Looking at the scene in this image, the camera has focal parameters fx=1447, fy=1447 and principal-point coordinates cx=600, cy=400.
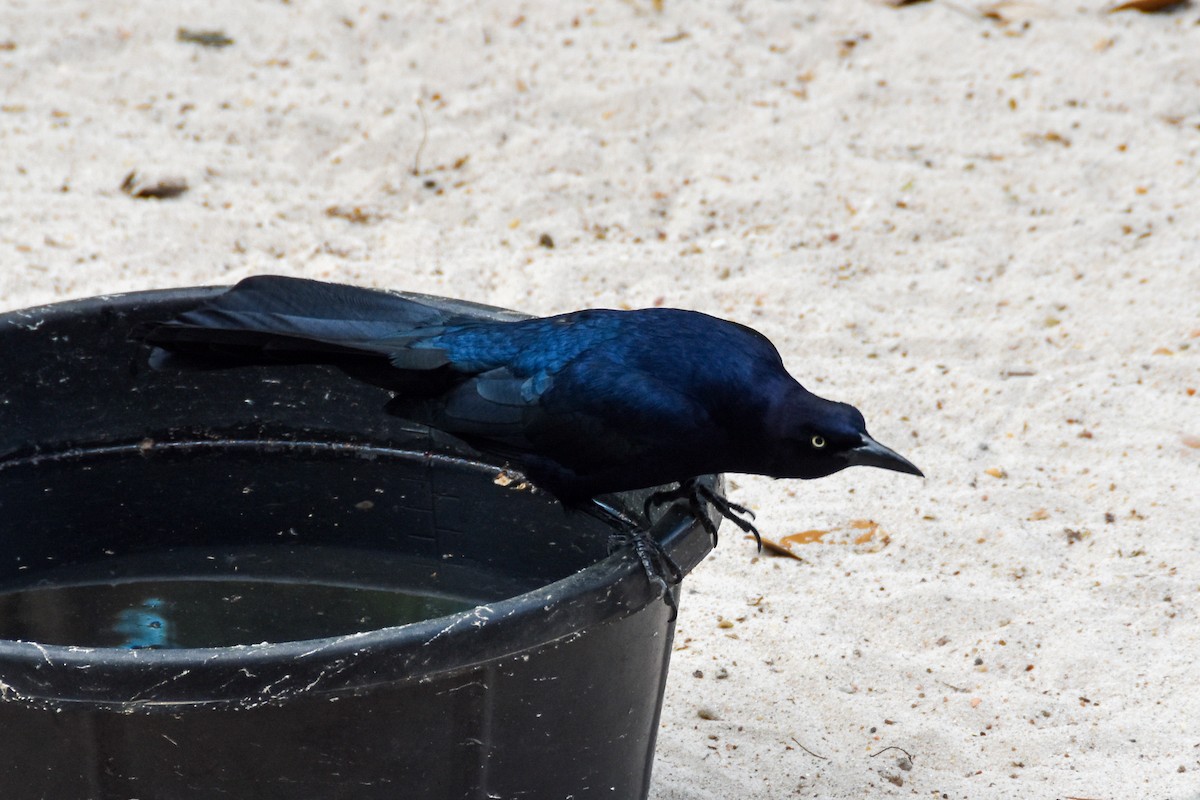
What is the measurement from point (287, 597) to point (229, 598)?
113mm

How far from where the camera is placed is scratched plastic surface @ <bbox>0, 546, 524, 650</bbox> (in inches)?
108

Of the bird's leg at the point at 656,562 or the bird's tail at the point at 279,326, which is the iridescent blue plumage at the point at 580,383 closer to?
the bird's tail at the point at 279,326

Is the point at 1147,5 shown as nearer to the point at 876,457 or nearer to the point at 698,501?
the point at 876,457

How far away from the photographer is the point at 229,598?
2855mm

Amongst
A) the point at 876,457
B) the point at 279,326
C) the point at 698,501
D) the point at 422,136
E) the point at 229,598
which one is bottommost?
the point at 229,598

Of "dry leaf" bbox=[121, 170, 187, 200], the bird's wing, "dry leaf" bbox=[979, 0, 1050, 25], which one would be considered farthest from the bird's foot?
"dry leaf" bbox=[979, 0, 1050, 25]

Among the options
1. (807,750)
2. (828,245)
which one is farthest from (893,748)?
(828,245)

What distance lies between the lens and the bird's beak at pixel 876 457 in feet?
7.48

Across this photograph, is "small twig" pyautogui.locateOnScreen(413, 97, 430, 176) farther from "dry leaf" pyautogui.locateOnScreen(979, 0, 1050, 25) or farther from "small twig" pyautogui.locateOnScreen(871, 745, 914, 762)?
"small twig" pyautogui.locateOnScreen(871, 745, 914, 762)

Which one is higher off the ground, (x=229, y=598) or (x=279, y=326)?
(x=279, y=326)

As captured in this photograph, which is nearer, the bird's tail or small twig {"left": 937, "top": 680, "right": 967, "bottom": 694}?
the bird's tail

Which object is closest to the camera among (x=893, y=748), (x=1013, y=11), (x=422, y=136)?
(x=893, y=748)

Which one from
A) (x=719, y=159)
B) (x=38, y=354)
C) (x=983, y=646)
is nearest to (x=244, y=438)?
(x=38, y=354)

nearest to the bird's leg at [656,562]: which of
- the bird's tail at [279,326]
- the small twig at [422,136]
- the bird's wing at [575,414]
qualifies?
the bird's wing at [575,414]
